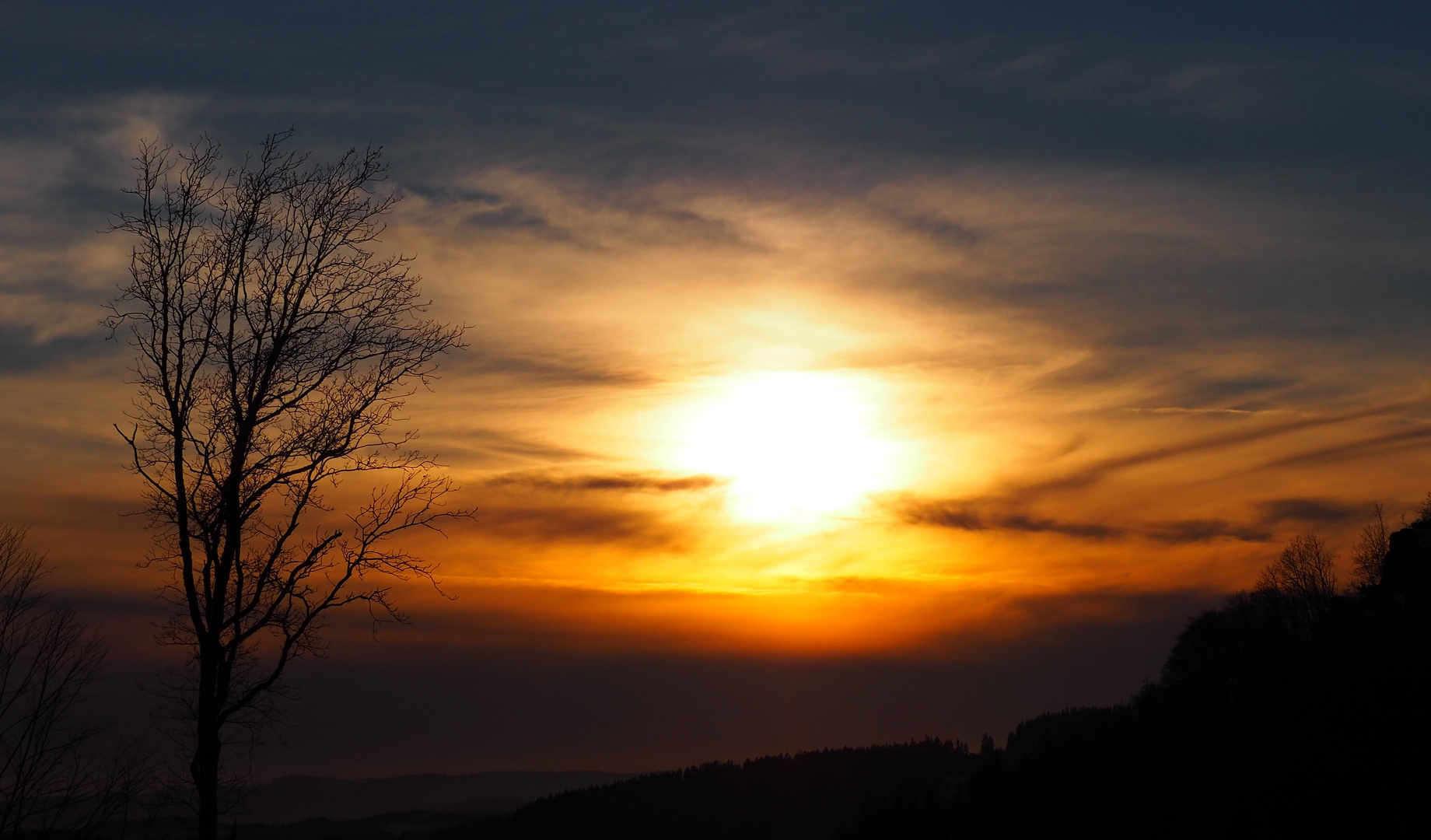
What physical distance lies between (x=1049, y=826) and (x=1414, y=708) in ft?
129

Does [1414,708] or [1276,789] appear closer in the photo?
[1414,708]

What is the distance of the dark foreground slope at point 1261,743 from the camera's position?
2518 inches

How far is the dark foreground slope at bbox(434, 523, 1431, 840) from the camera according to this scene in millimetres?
63969

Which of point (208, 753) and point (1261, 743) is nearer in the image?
point (208, 753)

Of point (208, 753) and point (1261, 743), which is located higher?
point (208, 753)

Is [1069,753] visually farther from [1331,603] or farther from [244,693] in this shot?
[244,693]

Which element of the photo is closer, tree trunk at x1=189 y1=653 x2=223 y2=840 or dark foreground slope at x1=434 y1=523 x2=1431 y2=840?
tree trunk at x1=189 y1=653 x2=223 y2=840

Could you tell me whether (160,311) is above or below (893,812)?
above

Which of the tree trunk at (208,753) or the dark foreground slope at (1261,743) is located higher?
the tree trunk at (208,753)

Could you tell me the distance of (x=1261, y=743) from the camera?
83.6 metres

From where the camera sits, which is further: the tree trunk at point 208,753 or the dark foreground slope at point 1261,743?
the dark foreground slope at point 1261,743

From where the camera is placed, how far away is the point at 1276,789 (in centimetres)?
7100

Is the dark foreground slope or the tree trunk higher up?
the tree trunk

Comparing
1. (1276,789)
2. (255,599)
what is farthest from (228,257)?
(1276,789)
